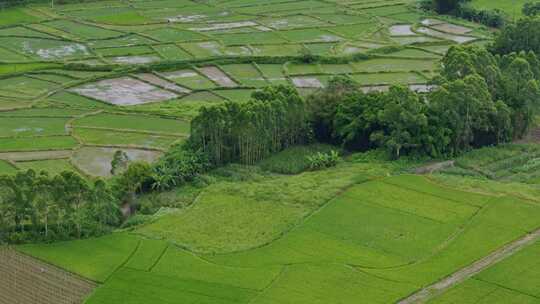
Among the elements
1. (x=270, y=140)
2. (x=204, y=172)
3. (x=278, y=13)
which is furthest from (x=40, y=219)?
(x=278, y=13)

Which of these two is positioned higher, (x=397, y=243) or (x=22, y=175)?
(x=22, y=175)

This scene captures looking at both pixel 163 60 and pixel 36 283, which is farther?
pixel 163 60

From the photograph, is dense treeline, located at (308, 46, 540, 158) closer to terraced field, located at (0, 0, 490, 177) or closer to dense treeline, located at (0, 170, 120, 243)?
terraced field, located at (0, 0, 490, 177)

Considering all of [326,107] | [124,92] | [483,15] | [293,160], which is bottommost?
[293,160]

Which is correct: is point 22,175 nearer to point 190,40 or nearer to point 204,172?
point 204,172

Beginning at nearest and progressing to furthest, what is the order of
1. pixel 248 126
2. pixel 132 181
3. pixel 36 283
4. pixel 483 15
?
pixel 36 283, pixel 132 181, pixel 248 126, pixel 483 15

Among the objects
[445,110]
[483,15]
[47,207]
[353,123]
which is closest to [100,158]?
[47,207]

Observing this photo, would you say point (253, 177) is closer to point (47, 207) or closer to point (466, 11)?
point (47, 207)

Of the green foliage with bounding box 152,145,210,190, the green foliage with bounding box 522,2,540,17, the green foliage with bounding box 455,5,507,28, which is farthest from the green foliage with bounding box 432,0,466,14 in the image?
the green foliage with bounding box 152,145,210,190
